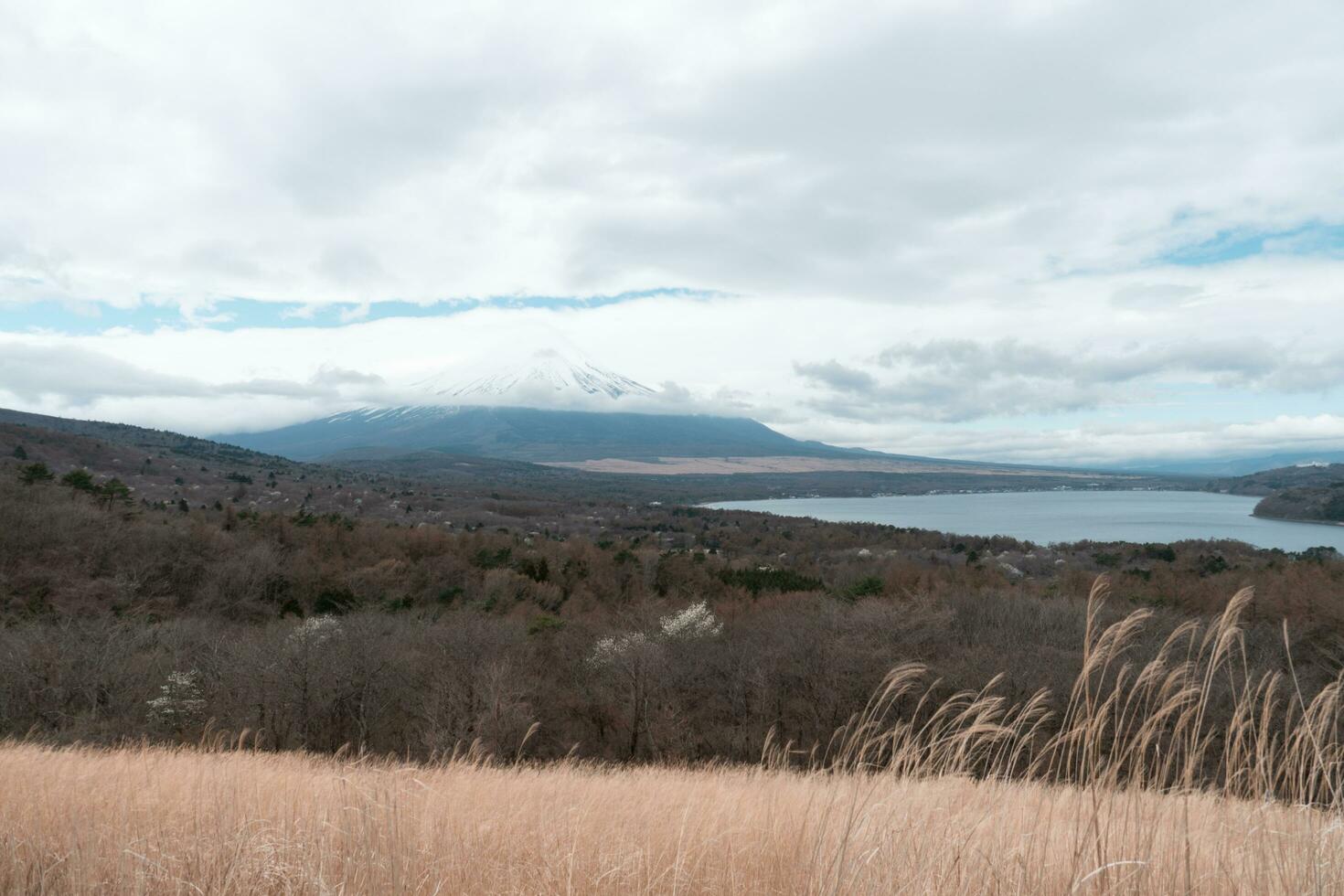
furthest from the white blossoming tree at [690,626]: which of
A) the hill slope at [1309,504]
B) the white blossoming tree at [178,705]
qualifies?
the hill slope at [1309,504]

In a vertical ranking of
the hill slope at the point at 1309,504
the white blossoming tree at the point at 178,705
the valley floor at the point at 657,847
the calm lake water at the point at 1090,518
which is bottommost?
the calm lake water at the point at 1090,518

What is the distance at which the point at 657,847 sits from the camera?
179 inches

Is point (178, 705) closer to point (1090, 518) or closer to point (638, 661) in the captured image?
point (638, 661)

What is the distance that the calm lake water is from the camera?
10450 cm

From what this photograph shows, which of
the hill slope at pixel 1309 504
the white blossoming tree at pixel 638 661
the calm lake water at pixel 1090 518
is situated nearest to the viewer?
the white blossoming tree at pixel 638 661

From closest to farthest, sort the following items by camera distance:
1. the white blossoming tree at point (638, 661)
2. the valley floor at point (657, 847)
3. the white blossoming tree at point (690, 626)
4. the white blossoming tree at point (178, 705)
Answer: the valley floor at point (657, 847) → the white blossoming tree at point (178, 705) → the white blossoming tree at point (638, 661) → the white blossoming tree at point (690, 626)

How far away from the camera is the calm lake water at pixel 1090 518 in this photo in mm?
104500

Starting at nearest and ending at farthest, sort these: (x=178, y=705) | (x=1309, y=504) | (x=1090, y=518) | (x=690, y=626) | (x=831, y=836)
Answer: (x=831, y=836)
(x=178, y=705)
(x=690, y=626)
(x=1309, y=504)
(x=1090, y=518)

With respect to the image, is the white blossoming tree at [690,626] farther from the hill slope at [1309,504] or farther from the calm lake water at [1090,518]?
the hill slope at [1309,504]

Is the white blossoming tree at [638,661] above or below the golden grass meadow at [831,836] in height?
below

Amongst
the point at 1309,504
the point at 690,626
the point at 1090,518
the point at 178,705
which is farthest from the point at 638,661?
the point at 1309,504

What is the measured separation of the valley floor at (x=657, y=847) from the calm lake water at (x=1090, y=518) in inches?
4181

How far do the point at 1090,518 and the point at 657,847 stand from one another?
157m

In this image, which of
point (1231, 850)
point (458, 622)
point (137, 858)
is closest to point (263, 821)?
point (137, 858)
